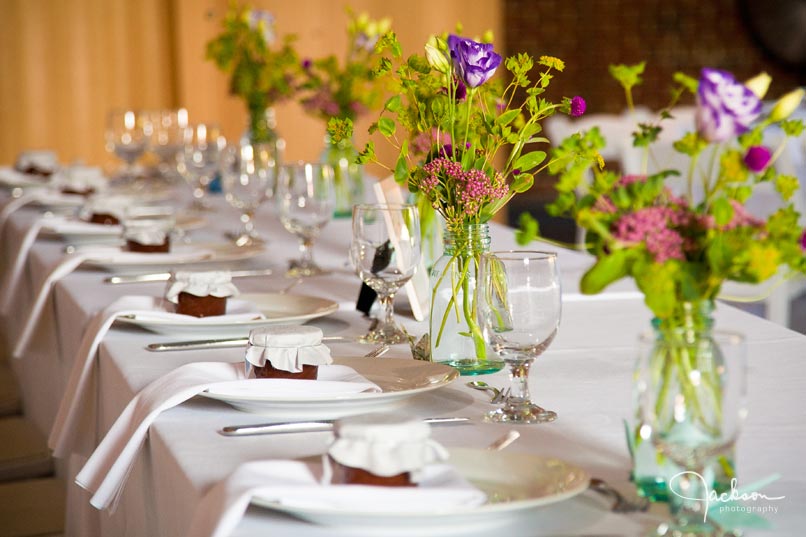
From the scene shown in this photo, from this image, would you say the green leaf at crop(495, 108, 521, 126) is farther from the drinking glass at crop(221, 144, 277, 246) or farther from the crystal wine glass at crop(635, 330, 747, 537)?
the drinking glass at crop(221, 144, 277, 246)

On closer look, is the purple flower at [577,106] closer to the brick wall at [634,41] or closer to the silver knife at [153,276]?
the silver knife at [153,276]

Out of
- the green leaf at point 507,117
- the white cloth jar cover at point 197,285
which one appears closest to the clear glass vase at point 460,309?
the green leaf at point 507,117

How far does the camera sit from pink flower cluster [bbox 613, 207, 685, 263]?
87 cm

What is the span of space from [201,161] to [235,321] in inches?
59.1

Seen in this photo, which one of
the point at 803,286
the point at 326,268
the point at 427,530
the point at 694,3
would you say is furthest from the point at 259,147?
the point at 694,3

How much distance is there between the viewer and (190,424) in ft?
3.79

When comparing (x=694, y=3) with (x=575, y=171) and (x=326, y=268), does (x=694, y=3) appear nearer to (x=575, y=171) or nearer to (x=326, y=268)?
(x=326, y=268)

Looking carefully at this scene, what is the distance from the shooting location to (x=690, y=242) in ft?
2.89

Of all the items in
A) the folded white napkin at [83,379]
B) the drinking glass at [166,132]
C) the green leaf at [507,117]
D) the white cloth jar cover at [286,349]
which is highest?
the green leaf at [507,117]

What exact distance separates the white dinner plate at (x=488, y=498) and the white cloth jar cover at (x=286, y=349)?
0.32m

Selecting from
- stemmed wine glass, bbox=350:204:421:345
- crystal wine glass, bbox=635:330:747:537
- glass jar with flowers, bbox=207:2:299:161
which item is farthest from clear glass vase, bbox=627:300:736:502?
glass jar with flowers, bbox=207:2:299:161

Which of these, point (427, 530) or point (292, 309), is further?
point (292, 309)

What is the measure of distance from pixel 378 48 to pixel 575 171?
61 centimetres

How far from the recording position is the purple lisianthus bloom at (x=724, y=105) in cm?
84
